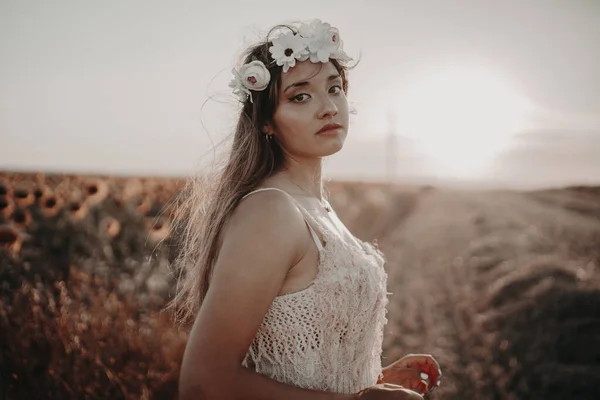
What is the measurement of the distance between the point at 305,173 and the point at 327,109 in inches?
10.7

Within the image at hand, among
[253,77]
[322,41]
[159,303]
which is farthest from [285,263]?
[159,303]

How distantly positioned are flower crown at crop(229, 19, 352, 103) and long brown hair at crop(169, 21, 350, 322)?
0.04 m

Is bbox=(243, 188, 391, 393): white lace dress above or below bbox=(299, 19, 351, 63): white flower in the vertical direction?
below

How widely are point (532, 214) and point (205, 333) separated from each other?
26.0 feet

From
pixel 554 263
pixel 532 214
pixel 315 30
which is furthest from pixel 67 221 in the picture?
pixel 532 214

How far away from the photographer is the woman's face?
1.99m

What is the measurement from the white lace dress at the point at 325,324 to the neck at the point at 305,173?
0.27m

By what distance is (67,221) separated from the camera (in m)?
5.19

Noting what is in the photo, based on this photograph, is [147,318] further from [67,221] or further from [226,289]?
[226,289]

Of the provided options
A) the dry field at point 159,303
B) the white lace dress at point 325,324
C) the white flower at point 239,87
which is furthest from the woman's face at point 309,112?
the dry field at point 159,303

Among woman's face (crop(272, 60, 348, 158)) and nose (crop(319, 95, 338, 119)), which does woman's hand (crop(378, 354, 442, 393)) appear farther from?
nose (crop(319, 95, 338, 119))

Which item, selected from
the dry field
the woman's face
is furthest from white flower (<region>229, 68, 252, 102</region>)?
the dry field

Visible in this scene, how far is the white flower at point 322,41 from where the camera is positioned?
2.06 m

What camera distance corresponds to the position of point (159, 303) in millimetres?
4387
